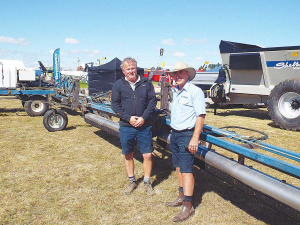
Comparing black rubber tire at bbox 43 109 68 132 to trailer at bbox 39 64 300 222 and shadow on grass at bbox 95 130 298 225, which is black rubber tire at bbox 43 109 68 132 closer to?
shadow on grass at bbox 95 130 298 225

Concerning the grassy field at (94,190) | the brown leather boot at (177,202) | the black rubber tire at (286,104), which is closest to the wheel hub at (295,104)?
the black rubber tire at (286,104)

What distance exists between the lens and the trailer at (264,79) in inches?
279

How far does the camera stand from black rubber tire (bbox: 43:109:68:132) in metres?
6.79

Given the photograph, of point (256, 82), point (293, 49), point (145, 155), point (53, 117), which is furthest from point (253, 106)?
point (145, 155)

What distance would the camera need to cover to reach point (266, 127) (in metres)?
7.59

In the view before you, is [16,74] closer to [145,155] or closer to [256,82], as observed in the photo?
[145,155]

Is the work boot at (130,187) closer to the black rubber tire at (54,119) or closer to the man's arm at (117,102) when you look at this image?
the man's arm at (117,102)

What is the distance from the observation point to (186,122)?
2.88m

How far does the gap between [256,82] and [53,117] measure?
636 cm

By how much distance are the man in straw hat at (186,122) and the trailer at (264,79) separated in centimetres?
517

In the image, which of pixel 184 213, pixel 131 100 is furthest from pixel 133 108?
pixel 184 213

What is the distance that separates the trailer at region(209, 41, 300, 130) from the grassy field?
4.51 ft

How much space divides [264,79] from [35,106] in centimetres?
806

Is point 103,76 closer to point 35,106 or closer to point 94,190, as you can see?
point 35,106
